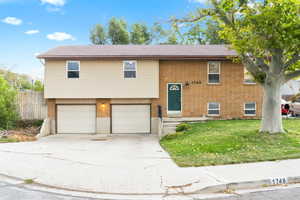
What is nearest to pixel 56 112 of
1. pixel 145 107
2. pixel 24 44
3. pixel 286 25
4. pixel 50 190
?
pixel 145 107

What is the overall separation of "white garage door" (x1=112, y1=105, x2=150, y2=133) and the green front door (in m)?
1.67

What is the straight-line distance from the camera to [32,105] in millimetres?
15484

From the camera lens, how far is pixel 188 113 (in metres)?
15.3

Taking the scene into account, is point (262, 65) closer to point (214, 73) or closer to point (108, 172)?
point (214, 73)

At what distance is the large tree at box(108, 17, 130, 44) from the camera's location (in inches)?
1267

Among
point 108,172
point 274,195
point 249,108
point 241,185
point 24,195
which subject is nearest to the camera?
point 274,195

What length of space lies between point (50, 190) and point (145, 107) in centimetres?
1095

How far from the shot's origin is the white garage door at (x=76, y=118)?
15422 millimetres

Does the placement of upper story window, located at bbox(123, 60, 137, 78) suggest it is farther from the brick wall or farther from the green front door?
the green front door

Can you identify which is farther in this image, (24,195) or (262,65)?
(262,65)

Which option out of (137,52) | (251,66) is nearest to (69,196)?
(251,66)

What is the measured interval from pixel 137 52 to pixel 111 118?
5.01 meters

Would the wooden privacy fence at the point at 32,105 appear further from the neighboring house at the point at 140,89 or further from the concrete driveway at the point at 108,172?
the concrete driveway at the point at 108,172

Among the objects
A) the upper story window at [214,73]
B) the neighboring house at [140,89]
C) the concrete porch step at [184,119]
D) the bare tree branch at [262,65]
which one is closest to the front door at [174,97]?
the neighboring house at [140,89]
